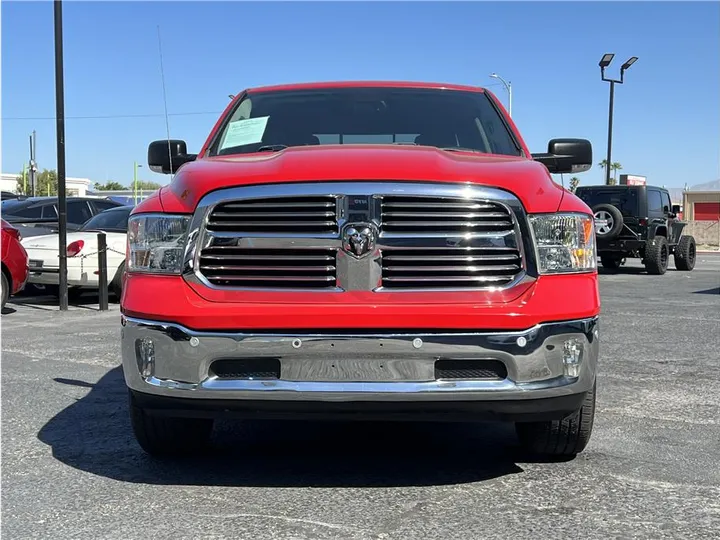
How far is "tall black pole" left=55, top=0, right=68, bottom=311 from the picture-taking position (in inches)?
428

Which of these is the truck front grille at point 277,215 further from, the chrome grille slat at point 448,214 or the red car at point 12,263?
the red car at point 12,263

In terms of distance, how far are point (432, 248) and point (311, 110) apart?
1952 mm

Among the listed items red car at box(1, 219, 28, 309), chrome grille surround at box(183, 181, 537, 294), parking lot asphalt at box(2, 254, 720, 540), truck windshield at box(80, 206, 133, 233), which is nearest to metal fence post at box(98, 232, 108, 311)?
red car at box(1, 219, 28, 309)

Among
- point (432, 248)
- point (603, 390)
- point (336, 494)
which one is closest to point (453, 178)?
point (432, 248)

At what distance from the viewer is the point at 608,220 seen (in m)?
17.1

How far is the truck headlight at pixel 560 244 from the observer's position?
3.35m

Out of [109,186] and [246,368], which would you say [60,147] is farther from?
[109,186]

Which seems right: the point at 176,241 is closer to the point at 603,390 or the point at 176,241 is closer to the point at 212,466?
the point at 212,466

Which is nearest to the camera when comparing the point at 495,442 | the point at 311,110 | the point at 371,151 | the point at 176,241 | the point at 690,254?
the point at 176,241

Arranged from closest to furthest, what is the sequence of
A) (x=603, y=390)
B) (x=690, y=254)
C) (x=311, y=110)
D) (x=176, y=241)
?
(x=176, y=241) → (x=311, y=110) → (x=603, y=390) → (x=690, y=254)

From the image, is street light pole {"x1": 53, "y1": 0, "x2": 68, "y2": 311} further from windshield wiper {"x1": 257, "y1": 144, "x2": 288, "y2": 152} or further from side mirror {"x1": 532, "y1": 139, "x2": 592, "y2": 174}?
side mirror {"x1": 532, "y1": 139, "x2": 592, "y2": 174}

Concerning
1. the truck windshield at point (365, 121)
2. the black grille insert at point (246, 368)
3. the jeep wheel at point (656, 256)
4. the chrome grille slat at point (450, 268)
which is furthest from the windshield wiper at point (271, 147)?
the jeep wheel at point (656, 256)

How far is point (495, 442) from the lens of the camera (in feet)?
14.2

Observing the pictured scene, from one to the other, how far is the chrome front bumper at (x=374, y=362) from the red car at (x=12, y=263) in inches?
303
